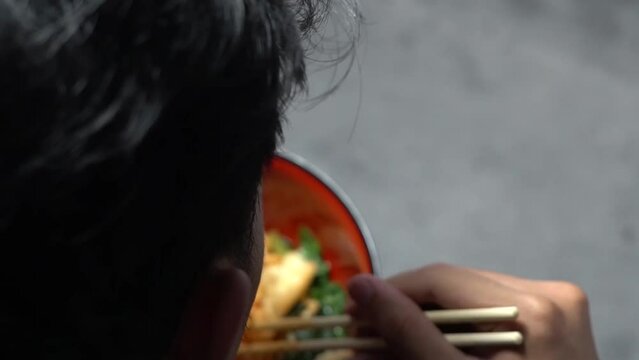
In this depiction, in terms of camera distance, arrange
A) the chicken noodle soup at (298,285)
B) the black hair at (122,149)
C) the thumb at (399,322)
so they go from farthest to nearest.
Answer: the chicken noodle soup at (298,285) → the thumb at (399,322) → the black hair at (122,149)

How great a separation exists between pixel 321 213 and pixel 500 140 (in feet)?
0.65

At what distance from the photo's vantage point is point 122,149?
0.22 metres

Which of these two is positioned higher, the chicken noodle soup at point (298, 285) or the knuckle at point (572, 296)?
the chicken noodle soup at point (298, 285)

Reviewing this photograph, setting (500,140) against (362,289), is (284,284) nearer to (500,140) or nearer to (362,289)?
(362,289)

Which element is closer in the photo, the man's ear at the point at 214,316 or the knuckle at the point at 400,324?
the man's ear at the point at 214,316

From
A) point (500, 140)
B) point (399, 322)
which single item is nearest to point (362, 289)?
point (399, 322)

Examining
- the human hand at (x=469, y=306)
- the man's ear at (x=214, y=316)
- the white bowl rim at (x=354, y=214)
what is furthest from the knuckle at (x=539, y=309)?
the man's ear at (x=214, y=316)

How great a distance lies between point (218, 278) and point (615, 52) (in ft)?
1.81

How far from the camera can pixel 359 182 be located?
69 cm

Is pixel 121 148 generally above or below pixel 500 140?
below

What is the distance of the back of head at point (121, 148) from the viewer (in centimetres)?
21

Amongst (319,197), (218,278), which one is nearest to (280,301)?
(319,197)

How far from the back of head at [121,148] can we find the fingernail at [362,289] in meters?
0.22

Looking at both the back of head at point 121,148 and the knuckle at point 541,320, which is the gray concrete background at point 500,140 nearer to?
the knuckle at point 541,320
